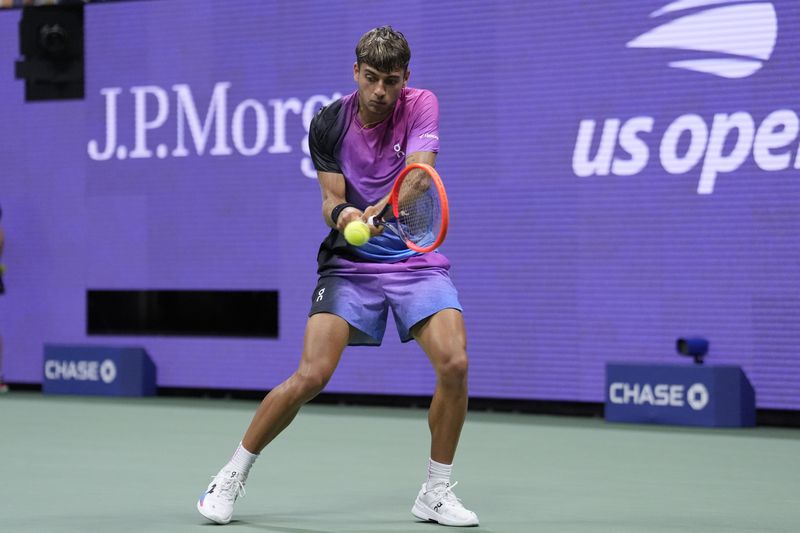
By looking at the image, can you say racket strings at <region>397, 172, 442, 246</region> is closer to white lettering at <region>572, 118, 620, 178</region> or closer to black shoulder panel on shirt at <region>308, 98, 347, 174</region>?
black shoulder panel on shirt at <region>308, 98, 347, 174</region>

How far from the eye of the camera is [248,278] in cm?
1009

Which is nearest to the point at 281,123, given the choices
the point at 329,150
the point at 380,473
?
the point at 380,473

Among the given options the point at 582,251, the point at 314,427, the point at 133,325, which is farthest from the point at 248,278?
the point at 582,251

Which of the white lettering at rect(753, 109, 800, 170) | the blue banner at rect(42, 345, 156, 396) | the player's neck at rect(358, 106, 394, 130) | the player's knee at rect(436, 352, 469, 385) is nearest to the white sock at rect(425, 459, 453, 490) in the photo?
the player's knee at rect(436, 352, 469, 385)

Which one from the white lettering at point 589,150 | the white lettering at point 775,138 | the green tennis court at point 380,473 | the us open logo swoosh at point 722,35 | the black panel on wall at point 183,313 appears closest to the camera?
the green tennis court at point 380,473

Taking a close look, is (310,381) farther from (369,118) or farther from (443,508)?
(369,118)

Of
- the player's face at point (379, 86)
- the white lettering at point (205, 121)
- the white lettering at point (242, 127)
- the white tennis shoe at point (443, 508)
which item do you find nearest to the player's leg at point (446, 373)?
the white tennis shoe at point (443, 508)

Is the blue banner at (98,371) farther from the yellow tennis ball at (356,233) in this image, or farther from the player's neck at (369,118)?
the yellow tennis ball at (356,233)

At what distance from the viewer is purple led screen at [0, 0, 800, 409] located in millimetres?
8422

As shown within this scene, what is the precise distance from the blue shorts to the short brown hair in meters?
0.75

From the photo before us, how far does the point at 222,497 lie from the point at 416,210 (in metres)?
1.21

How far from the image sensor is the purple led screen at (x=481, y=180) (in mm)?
8422

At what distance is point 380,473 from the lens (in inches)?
250

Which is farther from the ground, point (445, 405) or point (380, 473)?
point (445, 405)
